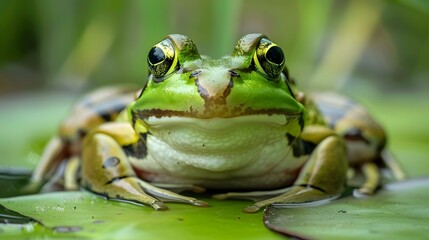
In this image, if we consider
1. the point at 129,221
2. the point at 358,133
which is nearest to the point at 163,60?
the point at 129,221

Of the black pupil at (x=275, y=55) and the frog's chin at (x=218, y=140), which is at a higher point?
the black pupil at (x=275, y=55)

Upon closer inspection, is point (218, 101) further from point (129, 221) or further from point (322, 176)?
point (322, 176)

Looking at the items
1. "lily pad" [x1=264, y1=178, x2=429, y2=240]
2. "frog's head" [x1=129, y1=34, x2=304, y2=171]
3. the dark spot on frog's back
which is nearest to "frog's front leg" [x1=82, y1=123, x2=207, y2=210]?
the dark spot on frog's back

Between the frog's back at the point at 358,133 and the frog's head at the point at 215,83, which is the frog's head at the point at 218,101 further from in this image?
the frog's back at the point at 358,133

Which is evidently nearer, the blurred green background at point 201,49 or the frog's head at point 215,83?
the frog's head at point 215,83

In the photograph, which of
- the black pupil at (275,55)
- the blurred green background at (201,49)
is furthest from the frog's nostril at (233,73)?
the blurred green background at (201,49)

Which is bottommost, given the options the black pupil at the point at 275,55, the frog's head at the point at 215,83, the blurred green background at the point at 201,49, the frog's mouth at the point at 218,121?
the blurred green background at the point at 201,49
